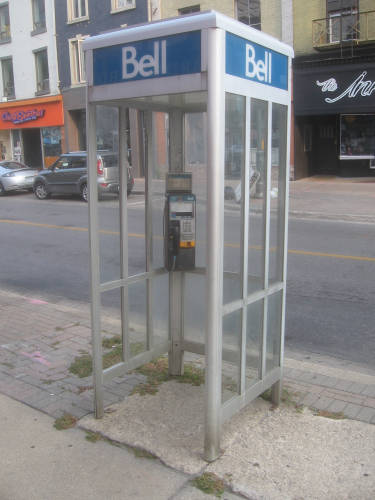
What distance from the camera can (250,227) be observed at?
3424mm

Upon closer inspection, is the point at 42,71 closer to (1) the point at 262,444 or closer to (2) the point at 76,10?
(2) the point at 76,10

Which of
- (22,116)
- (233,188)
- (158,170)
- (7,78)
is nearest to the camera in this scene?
(233,188)

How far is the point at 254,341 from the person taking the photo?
3.69 m

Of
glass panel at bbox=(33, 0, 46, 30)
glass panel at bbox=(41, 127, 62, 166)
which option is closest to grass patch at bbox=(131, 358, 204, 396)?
glass panel at bbox=(41, 127, 62, 166)

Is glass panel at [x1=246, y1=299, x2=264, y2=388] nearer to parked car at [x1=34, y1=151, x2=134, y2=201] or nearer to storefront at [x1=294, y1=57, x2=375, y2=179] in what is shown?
parked car at [x1=34, y1=151, x2=134, y2=201]

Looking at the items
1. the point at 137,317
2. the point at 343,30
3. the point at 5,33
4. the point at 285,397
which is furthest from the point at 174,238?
the point at 5,33

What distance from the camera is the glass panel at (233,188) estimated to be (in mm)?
3098

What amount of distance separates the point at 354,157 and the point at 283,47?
18643mm

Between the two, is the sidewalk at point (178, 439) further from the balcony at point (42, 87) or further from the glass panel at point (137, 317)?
the balcony at point (42, 87)

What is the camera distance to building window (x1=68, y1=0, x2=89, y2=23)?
26.7 metres

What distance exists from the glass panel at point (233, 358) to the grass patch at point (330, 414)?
2.46 feet

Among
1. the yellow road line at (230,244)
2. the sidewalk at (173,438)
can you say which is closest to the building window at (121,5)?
the yellow road line at (230,244)

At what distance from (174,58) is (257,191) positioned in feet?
3.32

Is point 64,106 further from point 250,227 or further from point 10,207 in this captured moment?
point 250,227
